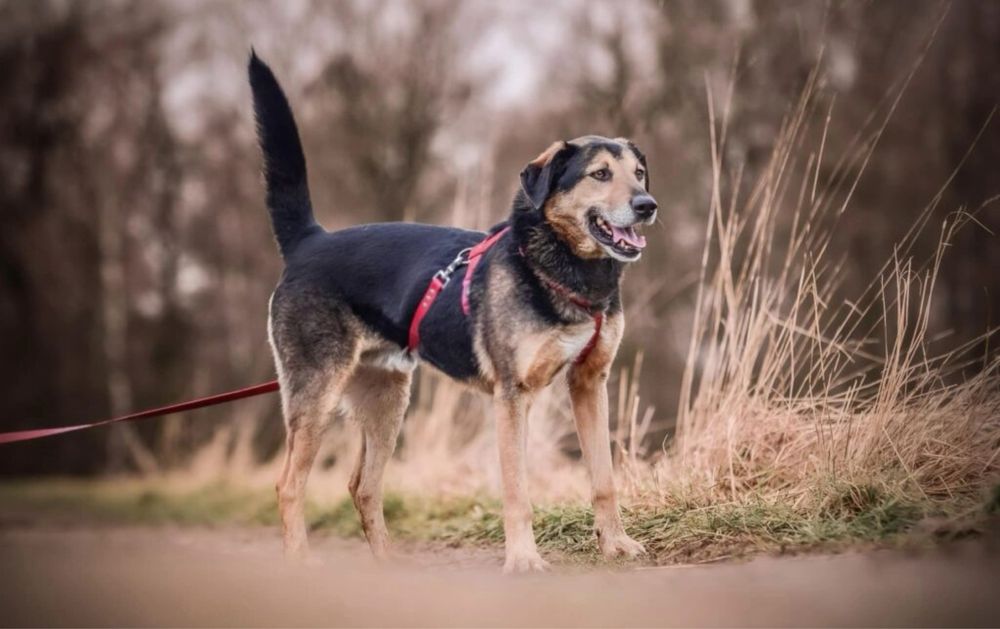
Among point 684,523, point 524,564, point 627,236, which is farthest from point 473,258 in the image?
point 684,523

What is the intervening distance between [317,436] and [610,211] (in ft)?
6.25

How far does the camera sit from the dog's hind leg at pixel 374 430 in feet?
15.9

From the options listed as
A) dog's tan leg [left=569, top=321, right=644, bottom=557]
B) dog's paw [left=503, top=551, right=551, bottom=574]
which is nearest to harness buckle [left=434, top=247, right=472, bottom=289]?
dog's tan leg [left=569, top=321, right=644, bottom=557]

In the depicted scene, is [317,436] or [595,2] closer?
[317,436]

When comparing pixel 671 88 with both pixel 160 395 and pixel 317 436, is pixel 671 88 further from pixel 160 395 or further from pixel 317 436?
pixel 160 395

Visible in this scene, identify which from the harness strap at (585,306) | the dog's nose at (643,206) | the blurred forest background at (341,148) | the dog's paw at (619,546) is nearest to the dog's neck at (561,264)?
the harness strap at (585,306)

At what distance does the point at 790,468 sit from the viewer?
4.55 metres

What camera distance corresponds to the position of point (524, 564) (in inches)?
150

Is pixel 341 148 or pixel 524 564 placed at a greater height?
pixel 341 148

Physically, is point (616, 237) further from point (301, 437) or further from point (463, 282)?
point (301, 437)

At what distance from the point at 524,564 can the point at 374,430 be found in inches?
55.1

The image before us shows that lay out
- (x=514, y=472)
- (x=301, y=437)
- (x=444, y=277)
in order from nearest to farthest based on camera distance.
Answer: (x=514, y=472), (x=444, y=277), (x=301, y=437)

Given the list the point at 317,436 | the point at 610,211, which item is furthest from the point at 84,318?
the point at 610,211

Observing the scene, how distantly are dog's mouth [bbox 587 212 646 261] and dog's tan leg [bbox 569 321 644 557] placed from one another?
344 millimetres
